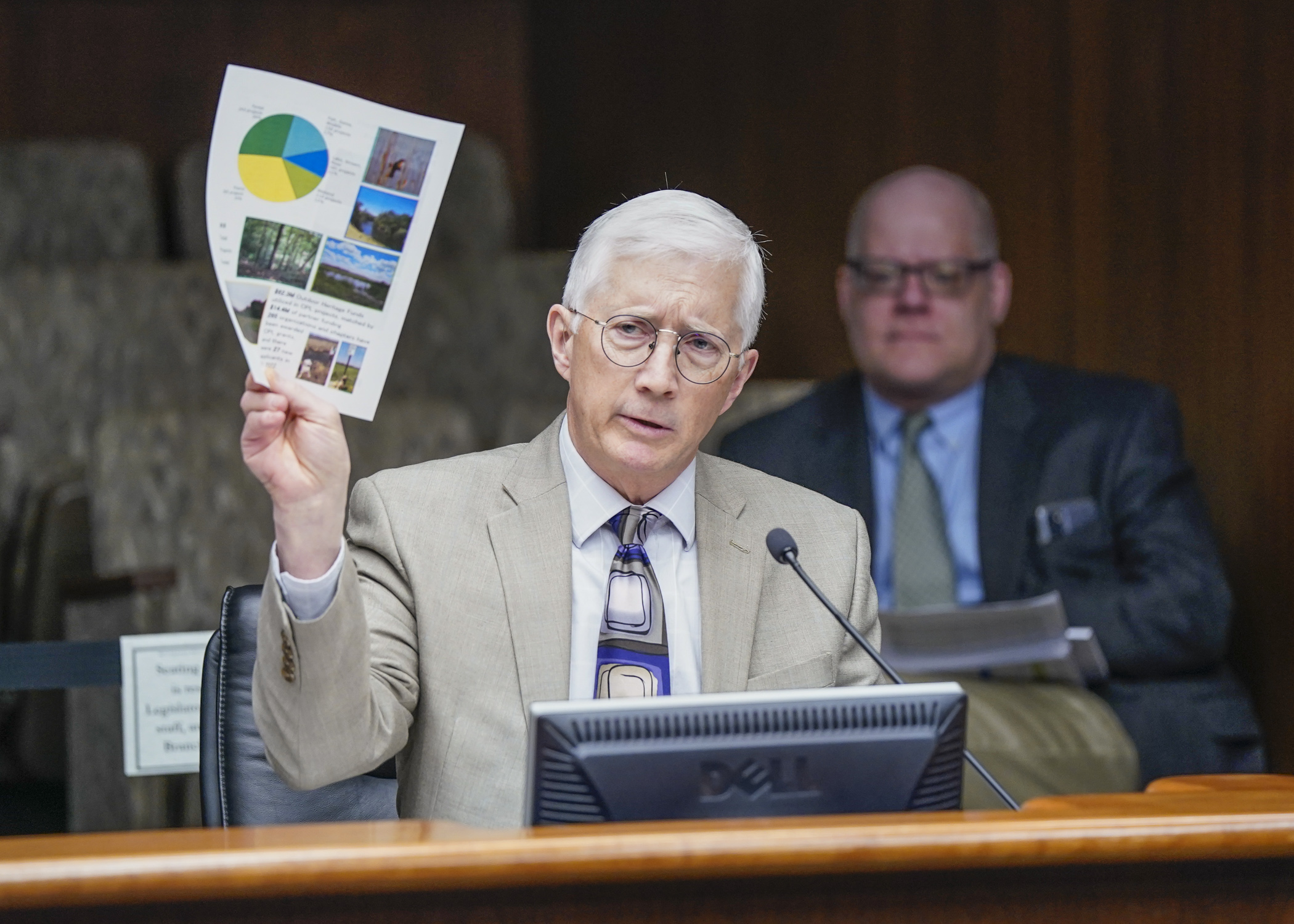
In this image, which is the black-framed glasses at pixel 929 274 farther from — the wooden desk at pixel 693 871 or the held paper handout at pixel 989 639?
the wooden desk at pixel 693 871

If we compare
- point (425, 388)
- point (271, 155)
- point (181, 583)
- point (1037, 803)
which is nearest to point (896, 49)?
point (425, 388)

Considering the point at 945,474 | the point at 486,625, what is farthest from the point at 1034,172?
the point at 486,625

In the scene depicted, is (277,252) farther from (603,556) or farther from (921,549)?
(921,549)

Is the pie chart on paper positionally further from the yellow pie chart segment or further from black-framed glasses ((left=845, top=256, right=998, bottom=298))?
black-framed glasses ((left=845, top=256, right=998, bottom=298))

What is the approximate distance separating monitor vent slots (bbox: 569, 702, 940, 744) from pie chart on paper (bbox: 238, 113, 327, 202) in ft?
2.14

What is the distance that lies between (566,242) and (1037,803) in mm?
3083

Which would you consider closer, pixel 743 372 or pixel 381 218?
pixel 381 218

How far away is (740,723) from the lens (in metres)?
1.08

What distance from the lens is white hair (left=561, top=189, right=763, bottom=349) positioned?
5.12 ft

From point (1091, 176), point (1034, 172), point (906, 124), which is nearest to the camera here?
point (1091, 176)

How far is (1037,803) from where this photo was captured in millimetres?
1232

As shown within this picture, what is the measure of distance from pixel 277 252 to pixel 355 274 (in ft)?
0.25

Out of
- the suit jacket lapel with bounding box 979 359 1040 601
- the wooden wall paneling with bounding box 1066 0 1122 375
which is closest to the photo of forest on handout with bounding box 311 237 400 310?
the suit jacket lapel with bounding box 979 359 1040 601

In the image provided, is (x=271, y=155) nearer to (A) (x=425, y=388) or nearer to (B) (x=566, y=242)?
(A) (x=425, y=388)
